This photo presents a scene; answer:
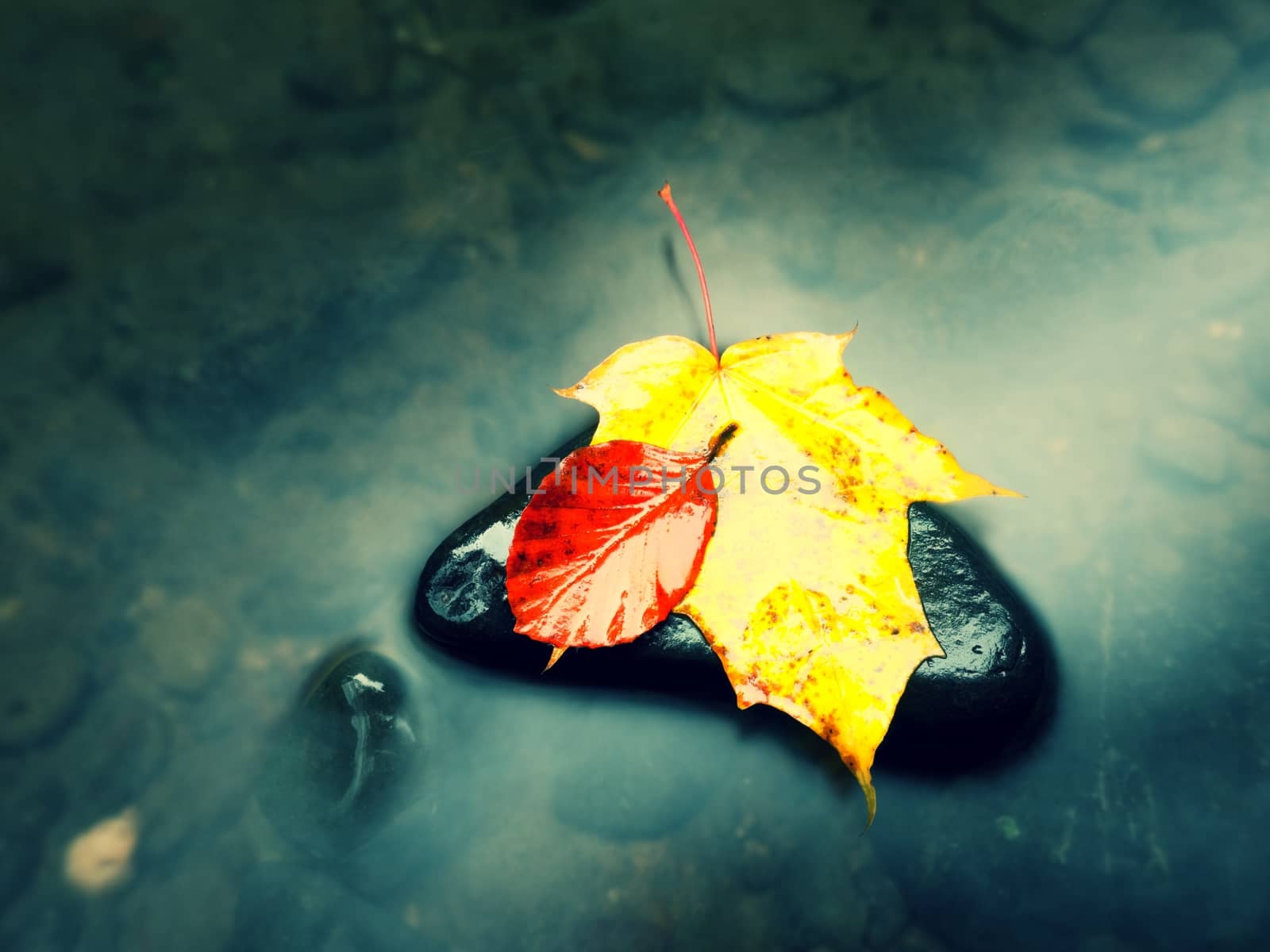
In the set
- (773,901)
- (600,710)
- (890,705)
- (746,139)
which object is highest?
(746,139)

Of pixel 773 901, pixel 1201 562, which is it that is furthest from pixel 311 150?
pixel 1201 562

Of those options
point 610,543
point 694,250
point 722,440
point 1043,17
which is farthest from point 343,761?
point 1043,17

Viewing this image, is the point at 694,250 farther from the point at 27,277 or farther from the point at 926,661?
the point at 27,277

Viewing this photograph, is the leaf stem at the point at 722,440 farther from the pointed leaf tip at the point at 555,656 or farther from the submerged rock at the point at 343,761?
the submerged rock at the point at 343,761

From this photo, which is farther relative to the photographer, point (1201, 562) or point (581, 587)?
point (1201, 562)

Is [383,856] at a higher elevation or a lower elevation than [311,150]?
lower

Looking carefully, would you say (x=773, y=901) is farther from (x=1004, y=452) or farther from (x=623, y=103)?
(x=623, y=103)

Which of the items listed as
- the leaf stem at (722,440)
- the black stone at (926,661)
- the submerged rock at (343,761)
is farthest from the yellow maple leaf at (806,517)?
the submerged rock at (343,761)
